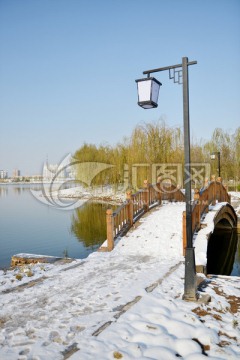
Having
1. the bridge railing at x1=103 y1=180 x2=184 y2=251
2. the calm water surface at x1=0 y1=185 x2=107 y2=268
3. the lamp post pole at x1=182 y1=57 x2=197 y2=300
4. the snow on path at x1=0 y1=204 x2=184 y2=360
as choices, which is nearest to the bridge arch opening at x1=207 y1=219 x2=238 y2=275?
the bridge railing at x1=103 y1=180 x2=184 y2=251

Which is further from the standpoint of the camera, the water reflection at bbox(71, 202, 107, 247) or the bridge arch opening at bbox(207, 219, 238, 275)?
the water reflection at bbox(71, 202, 107, 247)

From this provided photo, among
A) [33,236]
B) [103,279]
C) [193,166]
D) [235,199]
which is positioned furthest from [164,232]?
[193,166]

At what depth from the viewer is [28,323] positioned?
390 cm

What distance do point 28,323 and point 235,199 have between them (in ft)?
70.2

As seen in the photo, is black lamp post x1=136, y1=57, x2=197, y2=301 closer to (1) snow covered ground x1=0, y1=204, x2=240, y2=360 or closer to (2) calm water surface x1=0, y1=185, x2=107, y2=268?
(1) snow covered ground x1=0, y1=204, x2=240, y2=360

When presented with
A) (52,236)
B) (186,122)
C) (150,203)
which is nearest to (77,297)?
(186,122)

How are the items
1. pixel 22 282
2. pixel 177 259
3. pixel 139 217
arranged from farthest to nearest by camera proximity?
pixel 139 217 < pixel 177 259 < pixel 22 282

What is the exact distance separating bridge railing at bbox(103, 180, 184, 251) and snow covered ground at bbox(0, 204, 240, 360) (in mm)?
1795

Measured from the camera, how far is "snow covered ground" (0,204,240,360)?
10.6ft

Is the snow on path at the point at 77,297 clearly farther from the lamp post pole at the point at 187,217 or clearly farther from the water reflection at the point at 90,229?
the water reflection at the point at 90,229

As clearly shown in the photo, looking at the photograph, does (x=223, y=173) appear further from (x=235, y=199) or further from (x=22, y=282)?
(x=22, y=282)

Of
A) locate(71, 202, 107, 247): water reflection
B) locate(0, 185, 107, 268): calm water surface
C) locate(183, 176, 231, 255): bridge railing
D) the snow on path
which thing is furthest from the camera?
locate(71, 202, 107, 247): water reflection

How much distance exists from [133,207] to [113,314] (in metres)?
6.30

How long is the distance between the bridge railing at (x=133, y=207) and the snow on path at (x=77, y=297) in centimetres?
61
